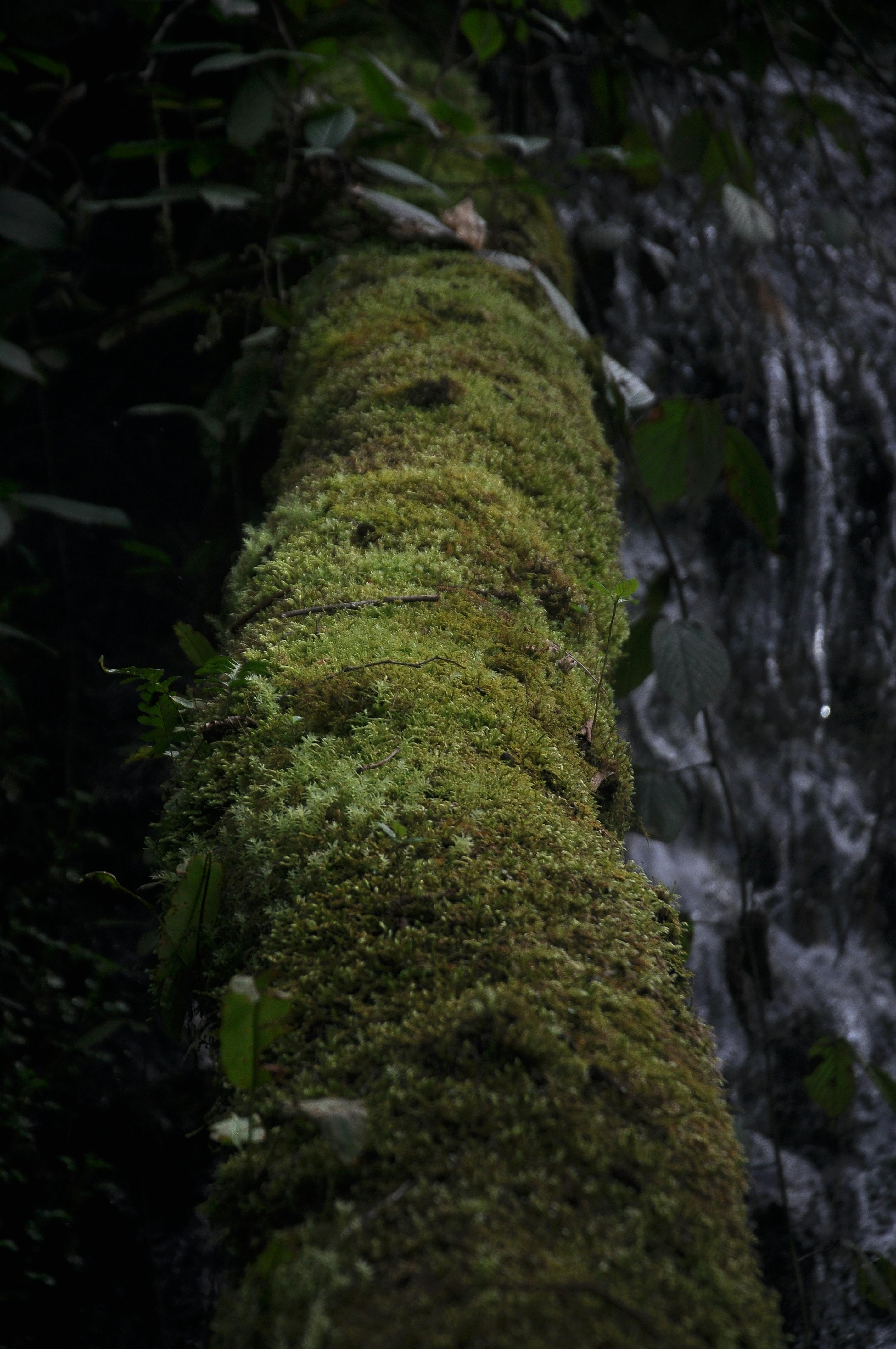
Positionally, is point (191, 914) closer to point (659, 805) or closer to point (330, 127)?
point (659, 805)

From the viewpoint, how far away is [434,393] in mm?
1992

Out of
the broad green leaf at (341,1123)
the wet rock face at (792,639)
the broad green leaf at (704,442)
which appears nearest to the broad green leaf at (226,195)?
the wet rock face at (792,639)

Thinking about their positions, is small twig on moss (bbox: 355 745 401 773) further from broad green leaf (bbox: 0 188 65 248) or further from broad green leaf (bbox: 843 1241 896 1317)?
broad green leaf (bbox: 0 188 65 248)

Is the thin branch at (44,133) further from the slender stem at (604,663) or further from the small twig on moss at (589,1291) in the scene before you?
the small twig on moss at (589,1291)

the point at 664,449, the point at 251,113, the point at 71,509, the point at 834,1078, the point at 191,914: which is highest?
the point at 664,449

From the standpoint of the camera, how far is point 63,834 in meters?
3.05

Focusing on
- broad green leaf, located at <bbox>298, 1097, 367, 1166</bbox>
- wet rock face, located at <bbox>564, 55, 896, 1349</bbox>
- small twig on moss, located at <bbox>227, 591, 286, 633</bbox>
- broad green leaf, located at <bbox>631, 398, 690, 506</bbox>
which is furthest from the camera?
wet rock face, located at <bbox>564, 55, 896, 1349</bbox>

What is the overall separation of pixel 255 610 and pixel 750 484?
2.99 feet

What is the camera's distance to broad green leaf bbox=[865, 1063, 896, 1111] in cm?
145

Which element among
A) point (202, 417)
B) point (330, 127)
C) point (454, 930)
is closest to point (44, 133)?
point (330, 127)

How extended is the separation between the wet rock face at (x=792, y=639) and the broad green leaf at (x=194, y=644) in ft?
6.04

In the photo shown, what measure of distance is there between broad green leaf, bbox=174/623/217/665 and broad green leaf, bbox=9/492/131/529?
2.67 ft

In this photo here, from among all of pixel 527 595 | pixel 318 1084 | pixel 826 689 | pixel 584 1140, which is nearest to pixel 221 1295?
pixel 318 1084

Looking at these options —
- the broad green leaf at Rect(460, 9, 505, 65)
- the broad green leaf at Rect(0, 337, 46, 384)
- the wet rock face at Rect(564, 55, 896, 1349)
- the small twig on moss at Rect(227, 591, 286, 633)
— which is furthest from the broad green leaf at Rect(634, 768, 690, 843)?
the broad green leaf at Rect(460, 9, 505, 65)
